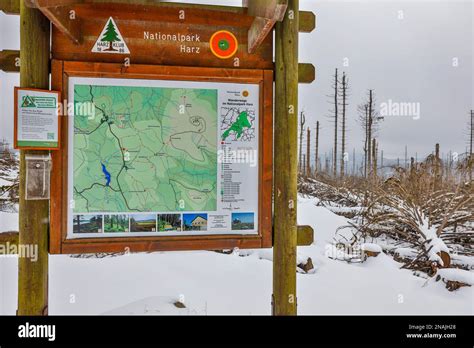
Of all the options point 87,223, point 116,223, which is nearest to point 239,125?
point 116,223

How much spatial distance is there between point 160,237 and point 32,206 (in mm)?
825

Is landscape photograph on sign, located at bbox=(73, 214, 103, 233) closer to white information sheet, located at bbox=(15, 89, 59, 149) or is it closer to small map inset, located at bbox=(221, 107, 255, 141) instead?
white information sheet, located at bbox=(15, 89, 59, 149)

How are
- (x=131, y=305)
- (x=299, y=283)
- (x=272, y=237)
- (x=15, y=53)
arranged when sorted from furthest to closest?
(x=299, y=283) < (x=131, y=305) < (x=272, y=237) < (x=15, y=53)

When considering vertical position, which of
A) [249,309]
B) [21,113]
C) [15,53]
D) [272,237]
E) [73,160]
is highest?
[15,53]

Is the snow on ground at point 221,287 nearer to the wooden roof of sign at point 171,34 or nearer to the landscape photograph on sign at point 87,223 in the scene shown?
the landscape photograph on sign at point 87,223

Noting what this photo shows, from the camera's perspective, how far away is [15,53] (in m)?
2.14

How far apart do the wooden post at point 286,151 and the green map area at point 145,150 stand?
0.46 m

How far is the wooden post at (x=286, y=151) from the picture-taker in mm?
2240

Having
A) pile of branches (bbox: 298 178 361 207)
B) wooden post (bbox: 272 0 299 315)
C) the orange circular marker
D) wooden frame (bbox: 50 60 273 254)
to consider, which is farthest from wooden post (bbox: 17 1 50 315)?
pile of branches (bbox: 298 178 361 207)

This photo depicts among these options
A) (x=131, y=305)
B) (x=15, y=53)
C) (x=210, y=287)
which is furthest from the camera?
(x=210, y=287)

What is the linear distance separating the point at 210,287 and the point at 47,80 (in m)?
2.83

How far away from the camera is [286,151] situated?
2256 mm
